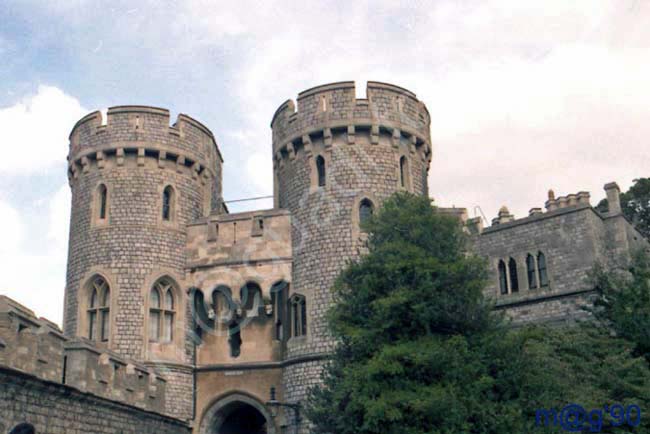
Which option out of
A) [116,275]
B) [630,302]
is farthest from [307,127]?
[630,302]

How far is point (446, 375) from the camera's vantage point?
15.3 metres

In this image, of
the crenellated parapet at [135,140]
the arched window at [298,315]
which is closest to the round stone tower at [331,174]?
the arched window at [298,315]

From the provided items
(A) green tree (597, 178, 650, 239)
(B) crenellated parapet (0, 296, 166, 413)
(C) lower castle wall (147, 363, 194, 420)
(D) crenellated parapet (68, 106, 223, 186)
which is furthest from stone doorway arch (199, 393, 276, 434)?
(A) green tree (597, 178, 650, 239)

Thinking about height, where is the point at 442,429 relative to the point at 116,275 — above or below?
below

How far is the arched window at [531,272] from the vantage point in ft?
79.8

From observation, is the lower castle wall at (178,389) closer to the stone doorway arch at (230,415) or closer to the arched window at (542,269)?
the stone doorway arch at (230,415)

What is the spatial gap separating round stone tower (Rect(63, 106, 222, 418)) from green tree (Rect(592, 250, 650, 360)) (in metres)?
12.4

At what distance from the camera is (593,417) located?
1619 centimetres

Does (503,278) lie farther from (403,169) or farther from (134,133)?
(134,133)

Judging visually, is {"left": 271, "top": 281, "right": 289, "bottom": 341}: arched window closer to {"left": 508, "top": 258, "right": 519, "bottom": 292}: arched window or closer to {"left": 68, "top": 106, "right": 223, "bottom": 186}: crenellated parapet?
{"left": 68, "top": 106, "right": 223, "bottom": 186}: crenellated parapet

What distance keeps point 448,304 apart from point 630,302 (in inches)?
231

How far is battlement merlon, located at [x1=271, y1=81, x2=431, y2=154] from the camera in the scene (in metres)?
23.8

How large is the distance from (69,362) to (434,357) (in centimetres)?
758

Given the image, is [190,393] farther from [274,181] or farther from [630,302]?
[630,302]
